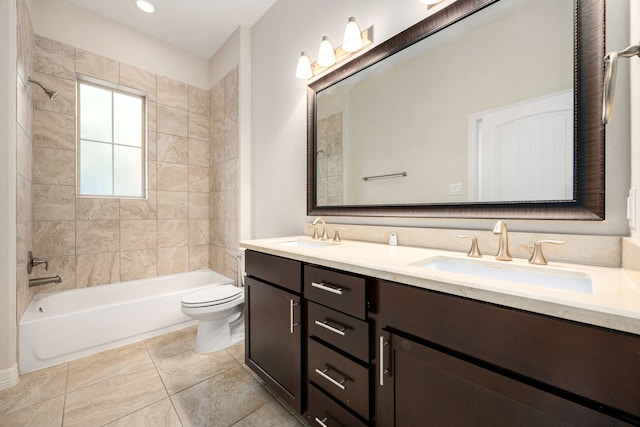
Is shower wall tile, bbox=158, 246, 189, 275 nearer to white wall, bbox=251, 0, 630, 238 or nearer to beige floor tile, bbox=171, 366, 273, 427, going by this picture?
white wall, bbox=251, 0, 630, 238

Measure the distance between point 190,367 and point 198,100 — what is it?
9.14ft

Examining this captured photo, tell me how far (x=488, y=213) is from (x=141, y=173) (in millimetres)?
3183

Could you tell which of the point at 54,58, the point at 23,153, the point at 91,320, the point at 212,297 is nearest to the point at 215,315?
the point at 212,297

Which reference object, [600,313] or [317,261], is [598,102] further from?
[317,261]

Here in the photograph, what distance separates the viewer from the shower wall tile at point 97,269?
2436 mm

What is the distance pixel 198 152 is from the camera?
10.3 ft

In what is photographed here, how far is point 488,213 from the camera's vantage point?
113 centimetres

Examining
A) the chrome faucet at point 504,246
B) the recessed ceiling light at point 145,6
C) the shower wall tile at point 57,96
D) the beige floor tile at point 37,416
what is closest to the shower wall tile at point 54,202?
the shower wall tile at point 57,96

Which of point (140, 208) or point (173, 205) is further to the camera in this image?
point (173, 205)

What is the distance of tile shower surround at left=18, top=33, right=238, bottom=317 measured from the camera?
2.22 metres

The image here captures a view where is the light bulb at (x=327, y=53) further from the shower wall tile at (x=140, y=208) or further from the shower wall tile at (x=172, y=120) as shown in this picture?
the shower wall tile at (x=140, y=208)

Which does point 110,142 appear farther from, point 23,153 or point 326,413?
point 326,413

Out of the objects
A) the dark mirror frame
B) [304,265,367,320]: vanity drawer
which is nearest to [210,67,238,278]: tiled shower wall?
[304,265,367,320]: vanity drawer

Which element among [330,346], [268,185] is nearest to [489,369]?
[330,346]
